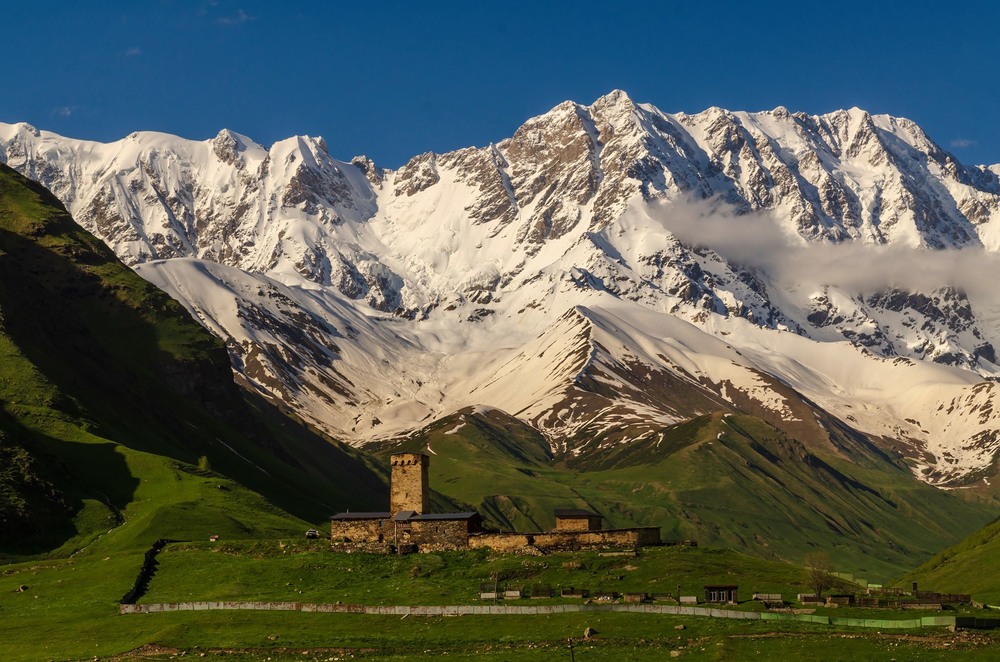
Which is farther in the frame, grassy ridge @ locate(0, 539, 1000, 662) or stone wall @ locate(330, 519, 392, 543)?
stone wall @ locate(330, 519, 392, 543)

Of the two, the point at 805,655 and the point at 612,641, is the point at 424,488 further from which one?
the point at 805,655

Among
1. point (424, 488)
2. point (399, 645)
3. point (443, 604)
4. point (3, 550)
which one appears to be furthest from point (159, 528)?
point (399, 645)

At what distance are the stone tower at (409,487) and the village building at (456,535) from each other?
17.5 feet

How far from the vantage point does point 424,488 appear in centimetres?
16812

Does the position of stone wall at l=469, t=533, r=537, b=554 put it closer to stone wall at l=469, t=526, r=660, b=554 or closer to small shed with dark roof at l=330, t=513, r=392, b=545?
stone wall at l=469, t=526, r=660, b=554

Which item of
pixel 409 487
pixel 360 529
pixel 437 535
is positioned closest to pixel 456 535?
pixel 437 535

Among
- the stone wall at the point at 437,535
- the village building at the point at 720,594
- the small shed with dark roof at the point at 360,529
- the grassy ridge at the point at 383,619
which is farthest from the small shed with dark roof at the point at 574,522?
the village building at the point at 720,594

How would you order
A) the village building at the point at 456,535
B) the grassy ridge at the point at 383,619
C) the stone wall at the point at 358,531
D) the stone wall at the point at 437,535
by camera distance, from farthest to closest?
1. the stone wall at the point at 358,531
2. the stone wall at the point at 437,535
3. the village building at the point at 456,535
4. the grassy ridge at the point at 383,619

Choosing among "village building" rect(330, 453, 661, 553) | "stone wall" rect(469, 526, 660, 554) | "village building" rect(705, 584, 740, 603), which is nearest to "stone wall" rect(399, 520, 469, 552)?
"village building" rect(330, 453, 661, 553)

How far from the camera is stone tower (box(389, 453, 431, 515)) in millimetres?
167500

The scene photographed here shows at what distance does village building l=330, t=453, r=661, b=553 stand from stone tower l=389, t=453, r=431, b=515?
5323mm

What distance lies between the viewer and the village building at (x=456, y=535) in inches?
5733

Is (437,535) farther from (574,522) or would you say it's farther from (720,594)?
(720,594)

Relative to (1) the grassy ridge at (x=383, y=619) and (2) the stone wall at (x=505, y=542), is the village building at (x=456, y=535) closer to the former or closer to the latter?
(2) the stone wall at (x=505, y=542)
